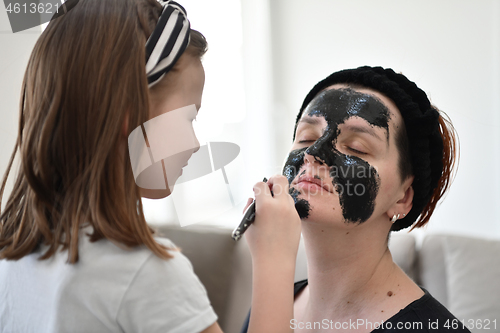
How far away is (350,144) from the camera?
31.1 inches

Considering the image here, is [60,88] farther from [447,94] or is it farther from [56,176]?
[447,94]

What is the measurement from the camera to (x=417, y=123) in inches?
31.9

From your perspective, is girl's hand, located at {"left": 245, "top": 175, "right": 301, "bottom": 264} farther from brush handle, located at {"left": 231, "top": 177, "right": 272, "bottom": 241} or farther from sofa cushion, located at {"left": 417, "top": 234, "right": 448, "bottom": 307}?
sofa cushion, located at {"left": 417, "top": 234, "right": 448, "bottom": 307}

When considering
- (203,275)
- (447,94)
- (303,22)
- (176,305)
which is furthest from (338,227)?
(303,22)

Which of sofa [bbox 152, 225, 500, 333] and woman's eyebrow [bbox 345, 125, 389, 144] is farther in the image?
sofa [bbox 152, 225, 500, 333]

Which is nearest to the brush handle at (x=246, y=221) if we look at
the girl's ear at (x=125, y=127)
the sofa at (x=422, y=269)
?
the girl's ear at (x=125, y=127)

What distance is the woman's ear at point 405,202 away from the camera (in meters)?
0.84

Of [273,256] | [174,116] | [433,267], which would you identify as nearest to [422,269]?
[433,267]

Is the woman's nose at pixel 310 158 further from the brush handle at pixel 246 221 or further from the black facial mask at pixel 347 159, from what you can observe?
the brush handle at pixel 246 221

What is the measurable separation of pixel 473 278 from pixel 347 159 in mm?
646

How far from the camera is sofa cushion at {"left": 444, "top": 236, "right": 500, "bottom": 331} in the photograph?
1.06 m

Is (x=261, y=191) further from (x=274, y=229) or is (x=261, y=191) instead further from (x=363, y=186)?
(x=363, y=186)

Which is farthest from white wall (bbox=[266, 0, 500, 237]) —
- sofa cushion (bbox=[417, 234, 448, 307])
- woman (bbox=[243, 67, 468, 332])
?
woman (bbox=[243, 67, 468, 332])

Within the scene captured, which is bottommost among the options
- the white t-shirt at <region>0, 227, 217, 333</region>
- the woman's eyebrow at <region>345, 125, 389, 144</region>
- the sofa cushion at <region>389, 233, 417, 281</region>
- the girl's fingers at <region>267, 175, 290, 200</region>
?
the sofa cushion at <region>389, 233, 417, 281</region>
